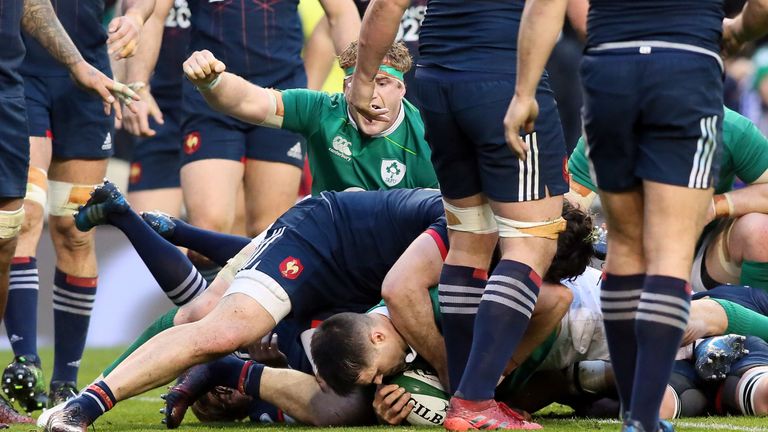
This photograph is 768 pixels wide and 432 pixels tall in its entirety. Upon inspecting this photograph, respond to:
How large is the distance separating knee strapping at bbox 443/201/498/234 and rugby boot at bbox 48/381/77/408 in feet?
7.49

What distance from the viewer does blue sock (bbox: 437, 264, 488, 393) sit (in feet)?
14.4

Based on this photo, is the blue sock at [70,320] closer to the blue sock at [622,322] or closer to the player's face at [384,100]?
the player's face at [384,100]

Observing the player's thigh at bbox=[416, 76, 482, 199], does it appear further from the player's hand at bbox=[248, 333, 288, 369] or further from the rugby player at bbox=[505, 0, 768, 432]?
the player's hand at bbox=[248, 333, 288, 369]

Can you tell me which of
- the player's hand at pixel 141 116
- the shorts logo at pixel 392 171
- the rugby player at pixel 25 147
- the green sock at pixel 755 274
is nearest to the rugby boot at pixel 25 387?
the rugby player at pixel 25 147

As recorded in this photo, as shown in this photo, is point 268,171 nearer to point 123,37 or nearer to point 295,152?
point 295,152

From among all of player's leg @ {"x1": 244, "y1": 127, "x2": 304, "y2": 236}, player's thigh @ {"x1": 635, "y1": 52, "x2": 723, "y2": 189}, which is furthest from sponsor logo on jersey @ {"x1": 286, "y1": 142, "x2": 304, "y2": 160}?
player's thigh @ {"x1": 635, "y1": 52, "x2": 723, "y2": 189}

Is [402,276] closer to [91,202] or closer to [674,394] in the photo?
[674,394]

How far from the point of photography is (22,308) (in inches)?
236

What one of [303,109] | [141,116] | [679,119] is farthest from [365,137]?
[679,119]

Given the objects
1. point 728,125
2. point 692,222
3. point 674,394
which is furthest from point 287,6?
point 692,222

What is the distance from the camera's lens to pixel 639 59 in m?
3.65

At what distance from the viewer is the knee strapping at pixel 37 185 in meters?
5.98

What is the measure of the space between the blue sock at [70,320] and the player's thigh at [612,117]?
3.23 metres

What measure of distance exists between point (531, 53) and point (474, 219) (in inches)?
31.8
